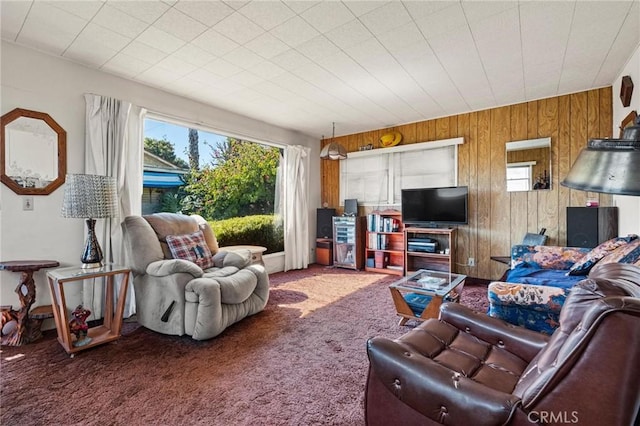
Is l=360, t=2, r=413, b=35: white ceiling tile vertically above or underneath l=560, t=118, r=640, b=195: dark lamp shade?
above

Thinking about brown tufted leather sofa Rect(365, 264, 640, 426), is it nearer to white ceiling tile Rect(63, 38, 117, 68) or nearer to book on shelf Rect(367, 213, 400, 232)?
white ceiling tile Rect(63, 38, 117, 68)

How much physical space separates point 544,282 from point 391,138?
3166 millimetres

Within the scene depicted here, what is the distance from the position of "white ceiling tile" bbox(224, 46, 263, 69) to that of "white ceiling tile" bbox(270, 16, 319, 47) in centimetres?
38

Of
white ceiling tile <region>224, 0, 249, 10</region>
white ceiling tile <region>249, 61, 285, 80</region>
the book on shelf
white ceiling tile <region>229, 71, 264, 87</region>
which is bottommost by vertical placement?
the book on shelf

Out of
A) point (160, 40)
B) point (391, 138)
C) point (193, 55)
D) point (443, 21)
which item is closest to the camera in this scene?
point (443, 21)

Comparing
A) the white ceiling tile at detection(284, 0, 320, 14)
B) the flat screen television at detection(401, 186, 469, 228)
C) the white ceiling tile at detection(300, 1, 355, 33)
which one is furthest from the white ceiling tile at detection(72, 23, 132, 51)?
the flat screen television at detection(401, 186, 469, 228)

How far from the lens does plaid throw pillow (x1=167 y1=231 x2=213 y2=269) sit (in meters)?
2.92

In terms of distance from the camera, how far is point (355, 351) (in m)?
2.25

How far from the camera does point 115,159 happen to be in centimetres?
297

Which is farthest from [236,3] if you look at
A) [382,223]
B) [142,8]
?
[382,223]

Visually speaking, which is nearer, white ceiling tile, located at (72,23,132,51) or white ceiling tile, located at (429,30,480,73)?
white ceiling tile, located at (72,23,132,51)

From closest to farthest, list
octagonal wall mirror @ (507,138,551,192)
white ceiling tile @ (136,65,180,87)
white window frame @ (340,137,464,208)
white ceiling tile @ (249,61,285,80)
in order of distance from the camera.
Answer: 1. white ceiling tile @ (249,61,285,80)
2. white ceiling tile @ (136,65,180,87)
3. octagonal wall mirror @ (507,138,551,192)
4. white window frame @ (340,137,464,208)

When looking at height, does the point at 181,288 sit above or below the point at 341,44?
below

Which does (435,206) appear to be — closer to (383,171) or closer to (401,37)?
(383,171)
